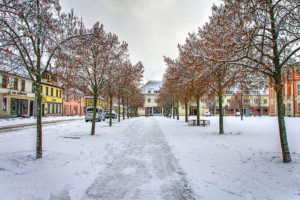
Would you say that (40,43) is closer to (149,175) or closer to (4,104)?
(149,175)

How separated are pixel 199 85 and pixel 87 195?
524 cm

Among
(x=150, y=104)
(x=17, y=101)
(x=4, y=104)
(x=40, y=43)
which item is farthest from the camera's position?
(x=150, y=104)

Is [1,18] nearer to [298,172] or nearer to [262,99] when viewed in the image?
[298,172]

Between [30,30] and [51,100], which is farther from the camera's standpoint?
[51,100]

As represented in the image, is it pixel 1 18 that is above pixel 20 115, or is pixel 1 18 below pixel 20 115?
above

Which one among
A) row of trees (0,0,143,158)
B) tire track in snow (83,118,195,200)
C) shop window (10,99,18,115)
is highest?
row of trees (0,0,143,158)

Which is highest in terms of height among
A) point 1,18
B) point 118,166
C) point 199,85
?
point 1,18

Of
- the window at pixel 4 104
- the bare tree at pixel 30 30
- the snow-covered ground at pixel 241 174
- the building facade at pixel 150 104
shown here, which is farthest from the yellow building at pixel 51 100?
the snow-covered ground at pixel 241 174

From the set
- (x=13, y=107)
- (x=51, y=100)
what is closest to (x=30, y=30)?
(x=13, y=107)

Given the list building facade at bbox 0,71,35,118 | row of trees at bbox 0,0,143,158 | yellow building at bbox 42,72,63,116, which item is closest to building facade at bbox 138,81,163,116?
yellow building at bbox 42,72,63,116

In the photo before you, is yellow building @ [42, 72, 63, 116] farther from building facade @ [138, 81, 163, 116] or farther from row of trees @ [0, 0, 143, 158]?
building facade @ [138, 81, 163, 116]

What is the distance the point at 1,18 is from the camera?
15.0ft

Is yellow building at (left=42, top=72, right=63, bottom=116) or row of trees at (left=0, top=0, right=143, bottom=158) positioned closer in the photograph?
Result: row of trees at (left=0, top=0, right=143, bottom=158)

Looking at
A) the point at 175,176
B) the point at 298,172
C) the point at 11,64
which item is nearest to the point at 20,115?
the point at 11,64
